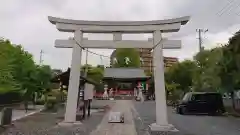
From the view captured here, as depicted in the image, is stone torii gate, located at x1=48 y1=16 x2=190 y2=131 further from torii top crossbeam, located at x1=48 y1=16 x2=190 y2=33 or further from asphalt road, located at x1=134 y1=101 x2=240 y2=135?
asphalt road, located at x1=134 y1=101 x2=240 y2=135

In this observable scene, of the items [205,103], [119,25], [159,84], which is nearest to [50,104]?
[205,103]

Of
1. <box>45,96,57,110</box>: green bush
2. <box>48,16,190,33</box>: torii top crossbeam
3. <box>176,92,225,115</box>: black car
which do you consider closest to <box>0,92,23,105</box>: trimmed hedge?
<box>45,96,57,110</box>: green bush

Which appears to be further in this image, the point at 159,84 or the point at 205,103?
the point at 205,103

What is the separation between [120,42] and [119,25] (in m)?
0.80

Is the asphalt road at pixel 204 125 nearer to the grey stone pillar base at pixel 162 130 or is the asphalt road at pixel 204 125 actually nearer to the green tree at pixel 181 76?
the grey stone pillar base at pixel 162 130

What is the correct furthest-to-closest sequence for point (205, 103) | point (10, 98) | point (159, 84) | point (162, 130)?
1. point (10, 98)
2. point (205, 103)
3. point (159, 84)
4. point (162, 130)

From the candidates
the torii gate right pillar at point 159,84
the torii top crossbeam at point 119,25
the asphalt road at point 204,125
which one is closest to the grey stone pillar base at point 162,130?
the torii gate right pillar at point 159,84

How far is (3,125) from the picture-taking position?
13.8m

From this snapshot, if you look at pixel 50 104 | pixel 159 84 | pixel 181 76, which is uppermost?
pixel 181 76

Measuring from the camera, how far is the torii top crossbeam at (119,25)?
14.0 meters

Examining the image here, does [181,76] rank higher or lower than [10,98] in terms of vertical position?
higher

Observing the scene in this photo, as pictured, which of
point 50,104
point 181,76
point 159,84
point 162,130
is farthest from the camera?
point 181,76

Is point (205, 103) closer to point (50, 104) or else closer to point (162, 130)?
point (162, 130)

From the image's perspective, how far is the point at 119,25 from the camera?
565 inches
